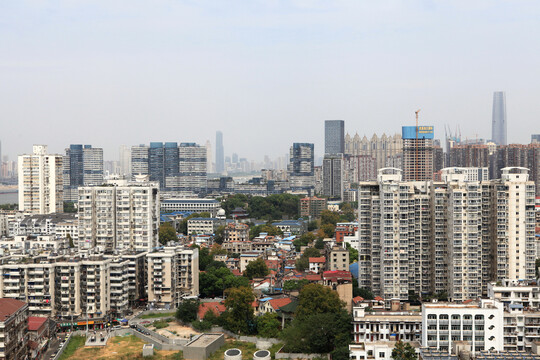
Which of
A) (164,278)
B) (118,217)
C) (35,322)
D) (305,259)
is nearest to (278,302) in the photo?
(164,278)

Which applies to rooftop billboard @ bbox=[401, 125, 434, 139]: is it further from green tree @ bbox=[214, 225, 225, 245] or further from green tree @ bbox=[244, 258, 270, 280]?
green tree @ bbox=[244, 258, 270, 280]

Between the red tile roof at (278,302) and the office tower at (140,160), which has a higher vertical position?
the office tower at (140,160)

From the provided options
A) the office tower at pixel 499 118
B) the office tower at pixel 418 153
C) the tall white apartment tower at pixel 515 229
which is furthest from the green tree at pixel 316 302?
the office tower at pixel 499 118

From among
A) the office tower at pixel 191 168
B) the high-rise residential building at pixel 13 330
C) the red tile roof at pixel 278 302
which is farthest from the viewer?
the office tower at pixel 191 168

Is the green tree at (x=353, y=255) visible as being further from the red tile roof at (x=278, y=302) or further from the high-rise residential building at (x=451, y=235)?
the red tile roof at (x=278, y=302)

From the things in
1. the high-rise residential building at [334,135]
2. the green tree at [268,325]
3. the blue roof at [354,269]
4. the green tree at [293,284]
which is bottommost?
the green tree at [268,325]

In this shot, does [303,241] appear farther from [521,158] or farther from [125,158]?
[125,158]
